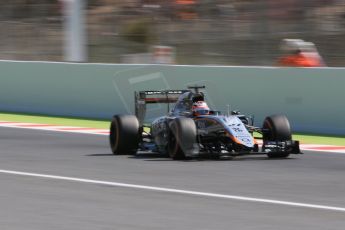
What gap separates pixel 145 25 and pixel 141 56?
4.92 feet

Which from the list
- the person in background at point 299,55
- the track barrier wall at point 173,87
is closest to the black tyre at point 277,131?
the track barrier wall at point 173,87

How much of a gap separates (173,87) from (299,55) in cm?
266

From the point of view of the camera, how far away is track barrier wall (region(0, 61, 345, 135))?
17.1m

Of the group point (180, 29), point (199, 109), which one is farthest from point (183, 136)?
point (180, 29)

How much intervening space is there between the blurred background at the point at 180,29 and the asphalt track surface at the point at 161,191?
805 cm

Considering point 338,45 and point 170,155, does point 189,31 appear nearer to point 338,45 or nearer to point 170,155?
point 338,45

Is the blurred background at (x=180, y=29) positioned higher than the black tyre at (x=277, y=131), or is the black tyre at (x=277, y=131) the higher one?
the blurred background at (x=180, y=29)

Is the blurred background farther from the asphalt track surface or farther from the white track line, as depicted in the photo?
the white track line

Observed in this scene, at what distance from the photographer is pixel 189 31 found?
932 inches

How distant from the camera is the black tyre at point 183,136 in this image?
40.6ft

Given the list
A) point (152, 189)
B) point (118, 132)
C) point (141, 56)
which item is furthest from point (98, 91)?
point (152, 189)

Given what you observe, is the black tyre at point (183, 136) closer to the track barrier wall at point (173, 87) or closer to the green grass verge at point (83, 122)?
the green grass verge at point (83, 122)

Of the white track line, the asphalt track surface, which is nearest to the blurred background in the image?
the asphalt track surface

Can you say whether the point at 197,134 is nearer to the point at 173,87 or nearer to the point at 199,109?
the point at 199,109
